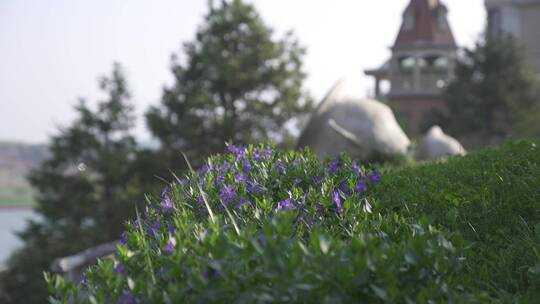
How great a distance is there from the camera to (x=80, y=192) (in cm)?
2497

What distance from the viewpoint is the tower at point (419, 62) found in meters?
32.7

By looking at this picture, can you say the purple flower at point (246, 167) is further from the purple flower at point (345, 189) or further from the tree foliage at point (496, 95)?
the tree foliage at point (496, 95)

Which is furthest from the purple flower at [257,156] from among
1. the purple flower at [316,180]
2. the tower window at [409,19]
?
the tower window at [409,19]

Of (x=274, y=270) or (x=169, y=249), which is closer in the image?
(x=274, y=270)

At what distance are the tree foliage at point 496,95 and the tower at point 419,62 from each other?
15.0ft

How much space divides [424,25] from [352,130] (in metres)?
24.4

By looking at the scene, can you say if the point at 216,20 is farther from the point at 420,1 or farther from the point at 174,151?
the point at 420,1

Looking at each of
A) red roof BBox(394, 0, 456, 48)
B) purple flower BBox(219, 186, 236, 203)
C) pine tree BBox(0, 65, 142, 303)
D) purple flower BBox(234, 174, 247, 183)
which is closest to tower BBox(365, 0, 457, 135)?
red roof BBox(394, 0, 456, 48)

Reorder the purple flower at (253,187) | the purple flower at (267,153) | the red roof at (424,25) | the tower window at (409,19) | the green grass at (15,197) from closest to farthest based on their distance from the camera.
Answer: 1. the purple flower at (253,187)
2. the purple flower at (267,153)
3. the red roof at (424,25)
4. the tower window at (409,19)
5. the green grass at (15,197)

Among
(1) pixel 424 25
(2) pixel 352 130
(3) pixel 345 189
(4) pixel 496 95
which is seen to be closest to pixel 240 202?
(3) pixel 345 189

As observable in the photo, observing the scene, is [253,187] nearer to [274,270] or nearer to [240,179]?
[240,179]

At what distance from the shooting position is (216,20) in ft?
83.0

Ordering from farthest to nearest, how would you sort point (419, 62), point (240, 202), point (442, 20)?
point (442, 20)
point (419, 62)
point (240, 202)

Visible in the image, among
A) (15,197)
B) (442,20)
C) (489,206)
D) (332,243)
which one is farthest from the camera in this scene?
(15,197)
